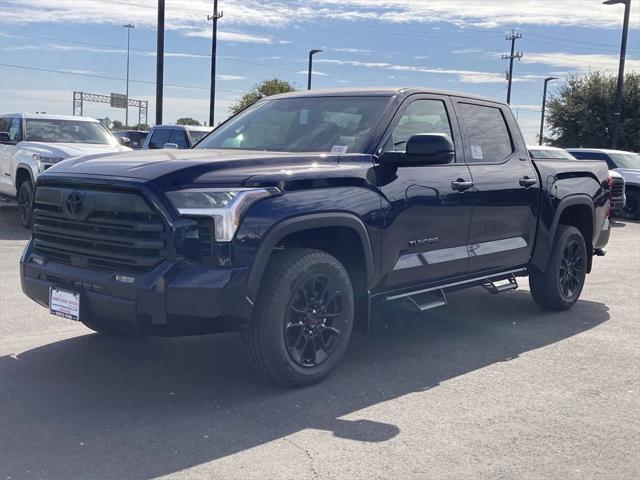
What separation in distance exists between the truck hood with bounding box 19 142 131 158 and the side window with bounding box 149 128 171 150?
3226 mm

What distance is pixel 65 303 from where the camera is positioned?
4.35 m

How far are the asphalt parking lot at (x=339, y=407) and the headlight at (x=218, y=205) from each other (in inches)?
42.3

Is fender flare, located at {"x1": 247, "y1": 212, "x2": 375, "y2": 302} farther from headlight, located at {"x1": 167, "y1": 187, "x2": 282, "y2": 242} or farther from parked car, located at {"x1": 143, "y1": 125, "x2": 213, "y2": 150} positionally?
parked car, located at {"x1": 143, "y1": 125, "x2": 213, "y2": 150}

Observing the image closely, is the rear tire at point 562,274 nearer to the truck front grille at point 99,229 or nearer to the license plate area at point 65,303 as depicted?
the truck front grille at point 99,229

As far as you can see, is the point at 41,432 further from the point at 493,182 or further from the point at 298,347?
the point at 493,182

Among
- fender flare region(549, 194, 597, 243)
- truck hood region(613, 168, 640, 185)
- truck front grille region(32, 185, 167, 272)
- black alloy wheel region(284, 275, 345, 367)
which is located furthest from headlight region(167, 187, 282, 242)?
truck hood region(613, 168, 640, 185)

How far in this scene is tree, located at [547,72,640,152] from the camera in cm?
3516

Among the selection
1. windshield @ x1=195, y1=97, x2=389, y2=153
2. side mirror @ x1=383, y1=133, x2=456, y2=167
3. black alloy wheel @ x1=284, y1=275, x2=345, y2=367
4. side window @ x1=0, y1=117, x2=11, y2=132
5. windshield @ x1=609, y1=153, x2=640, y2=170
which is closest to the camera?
black alloy wheel @ x1=284, y1=275, x2=345, y2=367

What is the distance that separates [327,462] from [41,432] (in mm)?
1520

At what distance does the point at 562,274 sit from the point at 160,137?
1080cm

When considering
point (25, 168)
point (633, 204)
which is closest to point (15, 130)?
point (25, 168)

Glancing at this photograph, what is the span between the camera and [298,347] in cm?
452

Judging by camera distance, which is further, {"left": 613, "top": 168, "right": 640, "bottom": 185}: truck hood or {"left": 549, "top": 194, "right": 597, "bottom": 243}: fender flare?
{"left": 613, "top": 168, "right": 640, "bottom": 185}: truck hood

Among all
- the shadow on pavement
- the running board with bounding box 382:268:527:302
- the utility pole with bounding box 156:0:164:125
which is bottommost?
the shadow on pavement
